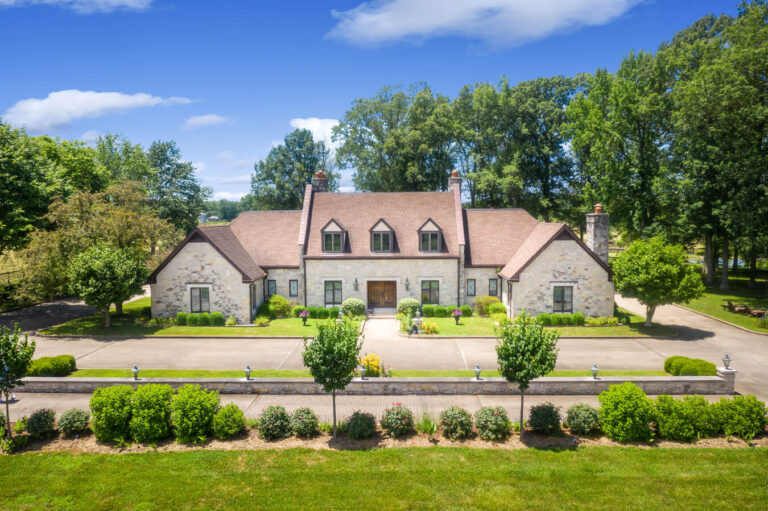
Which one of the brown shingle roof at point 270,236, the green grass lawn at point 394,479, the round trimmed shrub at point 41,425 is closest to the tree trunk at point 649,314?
the green grass lawn at point 394,479

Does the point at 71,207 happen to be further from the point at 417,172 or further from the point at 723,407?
the point at 723,407

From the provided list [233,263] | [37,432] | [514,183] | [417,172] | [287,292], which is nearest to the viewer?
[37,432]

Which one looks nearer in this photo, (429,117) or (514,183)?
(514,183)

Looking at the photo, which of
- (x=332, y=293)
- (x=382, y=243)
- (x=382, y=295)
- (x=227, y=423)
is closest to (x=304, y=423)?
(x=227, y=423)

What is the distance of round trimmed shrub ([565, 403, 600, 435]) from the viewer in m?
15.7

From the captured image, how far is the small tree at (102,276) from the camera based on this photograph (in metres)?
28.5

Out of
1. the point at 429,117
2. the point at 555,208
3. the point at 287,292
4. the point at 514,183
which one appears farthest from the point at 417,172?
the point at 287,292

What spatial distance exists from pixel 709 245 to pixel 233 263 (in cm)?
4822

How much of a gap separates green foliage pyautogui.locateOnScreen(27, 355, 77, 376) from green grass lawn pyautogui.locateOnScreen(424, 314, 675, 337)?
68.0ft

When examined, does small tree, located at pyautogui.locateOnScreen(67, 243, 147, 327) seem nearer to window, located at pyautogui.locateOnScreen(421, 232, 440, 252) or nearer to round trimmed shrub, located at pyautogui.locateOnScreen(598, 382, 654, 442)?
window, located at pyautogui.locateOnScreen(421, 232, 440, 252)

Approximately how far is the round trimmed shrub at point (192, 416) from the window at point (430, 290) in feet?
71.9

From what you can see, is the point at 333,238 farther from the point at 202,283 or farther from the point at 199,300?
the point at 199,300

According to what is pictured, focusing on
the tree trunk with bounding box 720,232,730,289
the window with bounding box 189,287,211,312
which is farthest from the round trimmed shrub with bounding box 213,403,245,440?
the tree trunk with bounding box 720,232,730,289

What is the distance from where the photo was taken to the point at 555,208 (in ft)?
185
